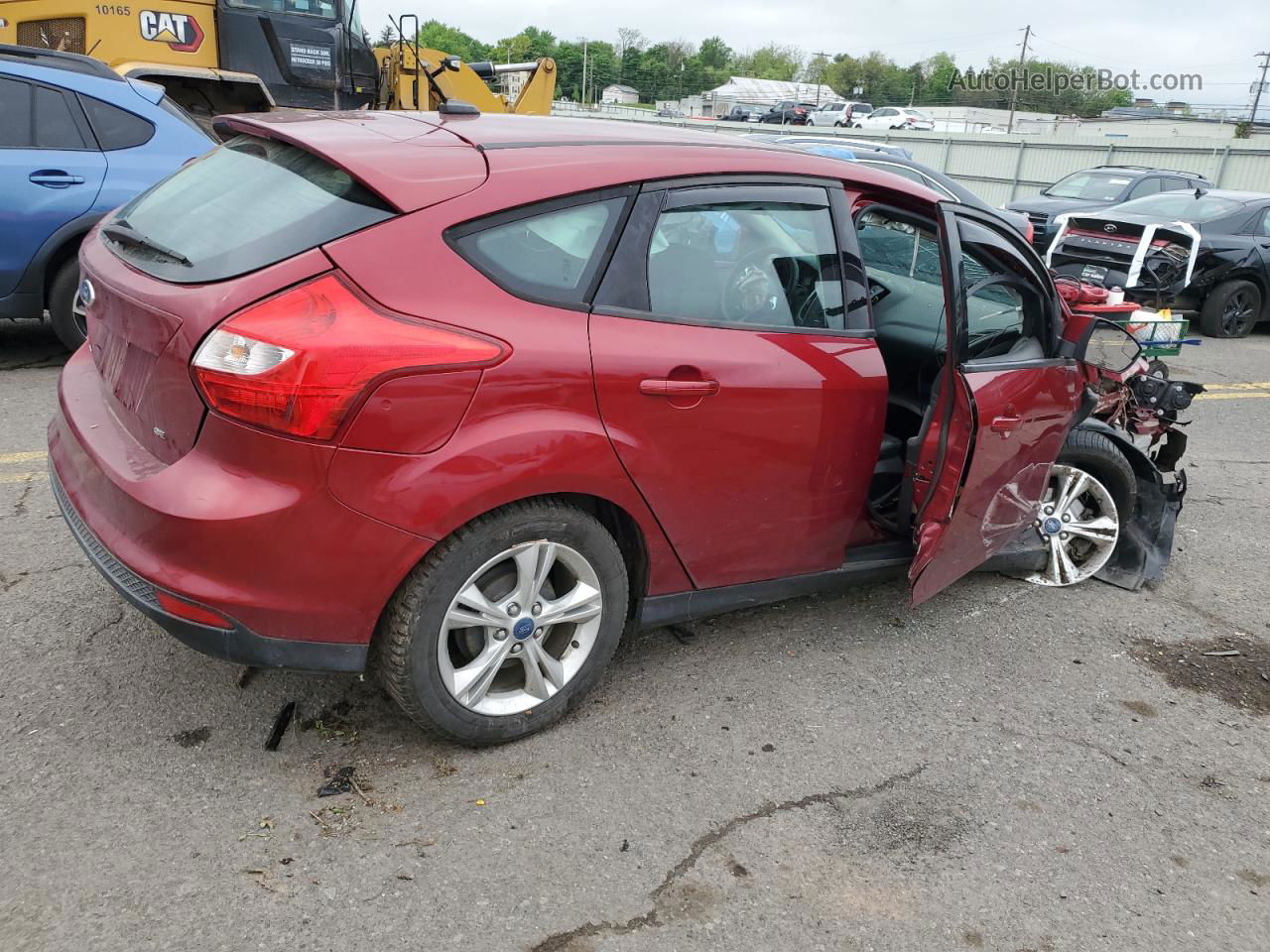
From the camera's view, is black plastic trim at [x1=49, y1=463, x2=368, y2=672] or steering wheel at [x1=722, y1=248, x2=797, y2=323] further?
steering wheel at [x1=722, y1=248, x2=797, y2=323]

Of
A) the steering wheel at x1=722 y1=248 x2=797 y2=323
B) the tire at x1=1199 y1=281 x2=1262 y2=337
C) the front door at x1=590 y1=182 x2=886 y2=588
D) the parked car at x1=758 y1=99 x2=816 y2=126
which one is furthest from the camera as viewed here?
the parked car at x1=758 y1=99 x2=816 y2=126

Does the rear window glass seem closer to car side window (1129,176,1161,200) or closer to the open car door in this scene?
the open car door

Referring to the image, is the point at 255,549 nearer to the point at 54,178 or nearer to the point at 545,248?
the point at 545,248

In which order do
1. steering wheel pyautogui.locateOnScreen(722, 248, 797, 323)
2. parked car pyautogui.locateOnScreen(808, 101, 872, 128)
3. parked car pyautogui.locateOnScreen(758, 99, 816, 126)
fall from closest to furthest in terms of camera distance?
steering wheel pyautogui.locateOnScreen(722, 248, 797, 323), parked car pyautogui.locateOnScreen(808, 101, 872, 128), parked car pyautogui.locateOnScreen(758, 99, 816, 126)

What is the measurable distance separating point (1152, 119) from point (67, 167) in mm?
60745

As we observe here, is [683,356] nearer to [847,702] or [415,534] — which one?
[415,534]

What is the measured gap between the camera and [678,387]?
9.18ft

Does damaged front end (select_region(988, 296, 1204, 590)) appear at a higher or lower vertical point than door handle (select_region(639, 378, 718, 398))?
lower

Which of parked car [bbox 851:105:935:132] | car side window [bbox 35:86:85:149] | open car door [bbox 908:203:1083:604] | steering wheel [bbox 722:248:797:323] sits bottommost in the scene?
open car door [bbox 908:203:1083:604]

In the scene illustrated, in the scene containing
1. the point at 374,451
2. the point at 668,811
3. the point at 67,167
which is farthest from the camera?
the point at 67,167

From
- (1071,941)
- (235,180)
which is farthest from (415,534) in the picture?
(1071,941)

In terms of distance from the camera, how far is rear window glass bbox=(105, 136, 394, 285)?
2473 millimetres

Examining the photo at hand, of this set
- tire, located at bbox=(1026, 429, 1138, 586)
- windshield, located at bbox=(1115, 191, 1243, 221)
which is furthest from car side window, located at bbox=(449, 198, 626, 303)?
windshield, located at bbox=(1115, 191, 1243, 221)

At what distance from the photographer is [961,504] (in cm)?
336
